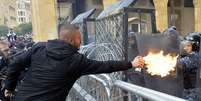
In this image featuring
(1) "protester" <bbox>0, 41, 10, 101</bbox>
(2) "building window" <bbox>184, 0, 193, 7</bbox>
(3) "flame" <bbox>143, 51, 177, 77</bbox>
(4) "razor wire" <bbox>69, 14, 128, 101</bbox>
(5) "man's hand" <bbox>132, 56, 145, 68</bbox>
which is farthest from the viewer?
(2) "building window" <bbox>184, 0, 193, 7</bbox>

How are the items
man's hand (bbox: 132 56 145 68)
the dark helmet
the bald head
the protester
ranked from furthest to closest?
the protester
the dark helmet
man's hand (bbox: 132 56 145 68)
the bald head

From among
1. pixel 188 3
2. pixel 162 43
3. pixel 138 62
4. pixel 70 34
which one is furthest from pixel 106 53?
pixel 188 3

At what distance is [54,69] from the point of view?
4.54m

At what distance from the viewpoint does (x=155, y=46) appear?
608 centimetres

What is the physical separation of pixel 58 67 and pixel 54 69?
1.7 inches

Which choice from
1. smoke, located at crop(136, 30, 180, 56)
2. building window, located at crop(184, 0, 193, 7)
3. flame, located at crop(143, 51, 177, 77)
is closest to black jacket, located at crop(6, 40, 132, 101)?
flame, located at crop(143, 51, 177, 77)

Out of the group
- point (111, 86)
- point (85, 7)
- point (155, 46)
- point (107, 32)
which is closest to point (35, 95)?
point (111, 86)

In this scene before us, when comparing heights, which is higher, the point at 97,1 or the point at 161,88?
the point at 97,1

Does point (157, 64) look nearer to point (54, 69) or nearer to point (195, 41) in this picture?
point (54, 69)

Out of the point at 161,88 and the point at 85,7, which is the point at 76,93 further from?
the point at 85,7

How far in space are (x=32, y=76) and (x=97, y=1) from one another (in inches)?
1109

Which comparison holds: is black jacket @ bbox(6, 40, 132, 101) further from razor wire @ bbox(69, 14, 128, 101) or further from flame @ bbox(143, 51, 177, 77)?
razor wire @ bbox(69, 14, 128, 101)

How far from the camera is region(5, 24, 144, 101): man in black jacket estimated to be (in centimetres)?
452

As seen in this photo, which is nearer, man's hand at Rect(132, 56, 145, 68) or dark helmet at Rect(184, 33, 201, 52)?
man's hand at Rect(132, 56, 145, 68)
